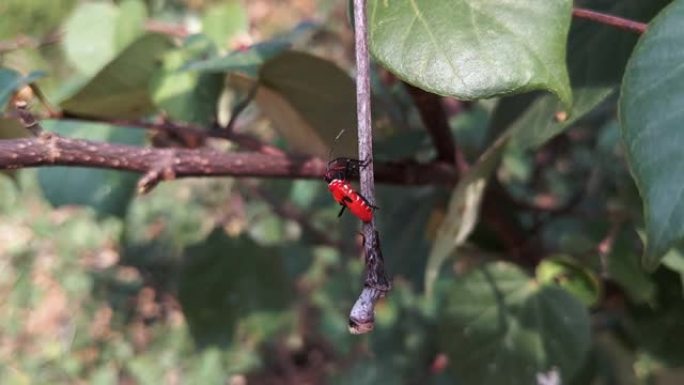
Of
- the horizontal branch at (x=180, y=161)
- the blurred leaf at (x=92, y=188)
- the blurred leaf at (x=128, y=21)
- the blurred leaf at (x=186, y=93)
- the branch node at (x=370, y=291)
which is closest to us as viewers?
the branch node at (x=370, y=291)

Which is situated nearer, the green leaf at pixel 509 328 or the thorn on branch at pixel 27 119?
the thorn on branch at pixel 27 119

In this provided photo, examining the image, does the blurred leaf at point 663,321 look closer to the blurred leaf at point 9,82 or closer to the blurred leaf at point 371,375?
the blurred leaf at point 371,375

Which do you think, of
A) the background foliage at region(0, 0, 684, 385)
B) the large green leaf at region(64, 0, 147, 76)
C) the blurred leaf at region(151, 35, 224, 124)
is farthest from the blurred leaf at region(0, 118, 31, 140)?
the large green leaf at region(64, 0, 147, 76)

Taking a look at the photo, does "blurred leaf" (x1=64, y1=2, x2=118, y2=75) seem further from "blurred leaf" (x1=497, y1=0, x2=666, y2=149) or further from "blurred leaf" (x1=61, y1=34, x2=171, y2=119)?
"blurred leaf" (x1=497, y1=0, x2=666, y2=149)

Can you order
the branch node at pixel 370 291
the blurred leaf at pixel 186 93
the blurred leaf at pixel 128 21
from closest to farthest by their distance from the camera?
the branch node at pixel 370 291 < the blurred leaf at pixel 186 93 < the blurred leaf at pixel 128 21

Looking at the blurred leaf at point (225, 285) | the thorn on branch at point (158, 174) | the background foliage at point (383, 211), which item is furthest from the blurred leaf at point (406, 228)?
the thorn on branch at point (158, 174)

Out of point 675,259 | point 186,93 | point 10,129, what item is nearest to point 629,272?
point 675,259

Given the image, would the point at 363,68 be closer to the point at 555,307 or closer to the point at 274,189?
the point at 555,307
